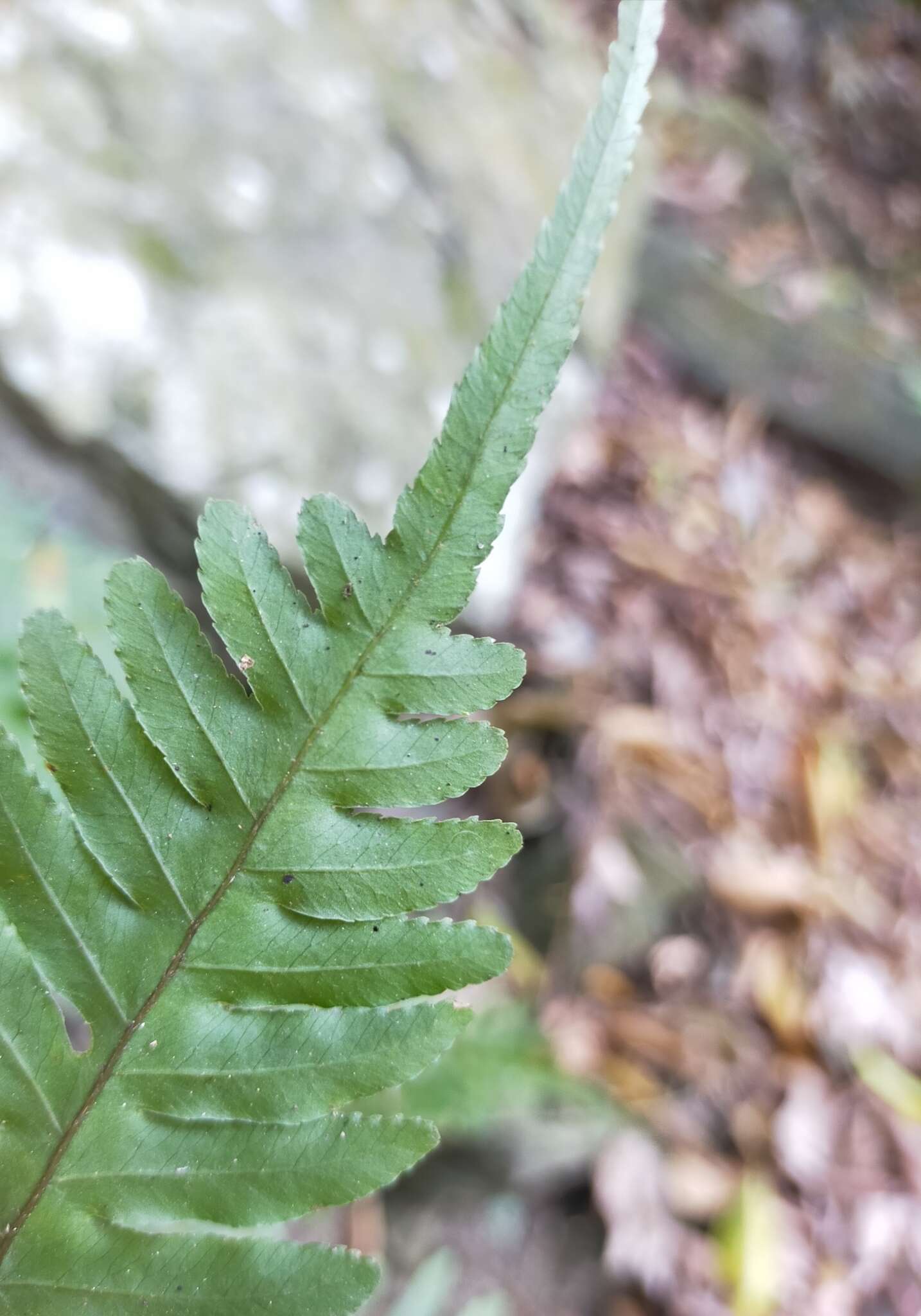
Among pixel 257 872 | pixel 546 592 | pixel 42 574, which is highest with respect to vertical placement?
pixel 257 872

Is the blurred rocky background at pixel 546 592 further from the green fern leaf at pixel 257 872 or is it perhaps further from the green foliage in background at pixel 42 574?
the green fern leaf at pixel 257 872

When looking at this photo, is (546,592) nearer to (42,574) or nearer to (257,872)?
(42,574)

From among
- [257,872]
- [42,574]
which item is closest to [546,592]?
[42,574]

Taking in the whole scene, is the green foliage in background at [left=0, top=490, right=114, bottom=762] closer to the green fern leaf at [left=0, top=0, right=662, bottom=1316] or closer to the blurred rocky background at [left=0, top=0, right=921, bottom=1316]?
the blurred rocky background at [left=0, top=0, right=921, bottom=1316]

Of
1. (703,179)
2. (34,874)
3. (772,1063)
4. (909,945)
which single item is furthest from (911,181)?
(34,874)

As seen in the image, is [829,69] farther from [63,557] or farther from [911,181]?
[63,557]

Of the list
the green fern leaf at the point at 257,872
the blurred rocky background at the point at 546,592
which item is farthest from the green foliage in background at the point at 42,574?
the green fern leaf at the point at 257,872
